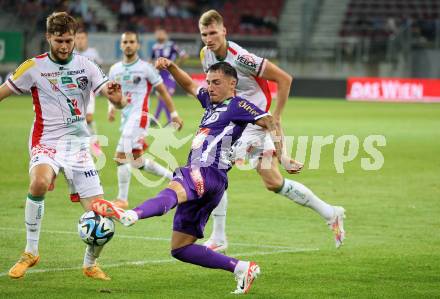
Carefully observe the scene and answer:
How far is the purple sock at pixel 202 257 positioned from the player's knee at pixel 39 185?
1419 mm

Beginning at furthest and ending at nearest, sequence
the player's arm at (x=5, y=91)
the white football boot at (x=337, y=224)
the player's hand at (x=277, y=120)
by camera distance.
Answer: the white football boot at (x=337, y=224), the player's hand at (x=277, y=120), the player's arm at (x=5, y=91)

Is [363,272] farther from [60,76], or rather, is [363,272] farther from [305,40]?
[305,40]

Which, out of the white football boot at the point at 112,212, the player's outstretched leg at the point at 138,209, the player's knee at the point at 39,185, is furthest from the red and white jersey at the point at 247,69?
the white football boot at the point at 112,212

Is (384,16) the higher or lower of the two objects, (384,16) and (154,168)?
the higher

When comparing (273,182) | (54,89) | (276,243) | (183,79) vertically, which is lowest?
(276,243)

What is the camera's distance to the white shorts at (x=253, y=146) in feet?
33.9

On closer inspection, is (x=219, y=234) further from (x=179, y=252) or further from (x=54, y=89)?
(x=54, y=89)

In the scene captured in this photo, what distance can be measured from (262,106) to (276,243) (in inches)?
61.0

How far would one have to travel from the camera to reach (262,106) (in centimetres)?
1049

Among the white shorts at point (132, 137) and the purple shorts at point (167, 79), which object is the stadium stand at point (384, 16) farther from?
the white shorts at point (132, 137)

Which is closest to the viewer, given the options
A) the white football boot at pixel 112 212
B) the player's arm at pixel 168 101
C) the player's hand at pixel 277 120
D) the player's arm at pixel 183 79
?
the white football boot at pixel 112 212

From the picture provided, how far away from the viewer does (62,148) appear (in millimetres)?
8867

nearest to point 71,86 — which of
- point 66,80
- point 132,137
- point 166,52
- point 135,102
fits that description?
point 66,80

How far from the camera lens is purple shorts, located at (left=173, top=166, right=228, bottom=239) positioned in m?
7.75
